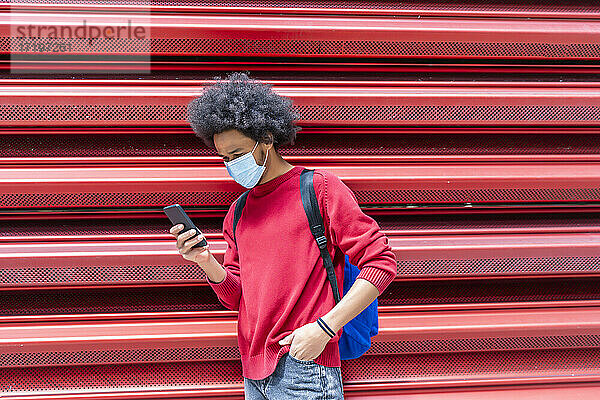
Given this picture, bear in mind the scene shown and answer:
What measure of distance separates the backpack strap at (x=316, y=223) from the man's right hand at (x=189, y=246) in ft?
1.32

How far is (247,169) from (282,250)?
31 cm

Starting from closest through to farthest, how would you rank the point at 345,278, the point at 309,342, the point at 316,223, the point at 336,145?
1. the point at 309,342
2. the point at 316,223
3. the point at 345,278
4. the point at 336,145

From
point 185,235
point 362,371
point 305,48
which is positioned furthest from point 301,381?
point 305,48

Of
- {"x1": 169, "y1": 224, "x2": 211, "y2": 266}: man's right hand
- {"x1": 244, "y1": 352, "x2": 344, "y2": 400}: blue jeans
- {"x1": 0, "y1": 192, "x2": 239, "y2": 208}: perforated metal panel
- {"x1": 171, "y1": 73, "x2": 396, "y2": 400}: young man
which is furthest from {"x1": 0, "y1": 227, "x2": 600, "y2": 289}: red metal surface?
{"x1": 244, "y1": 352, "x2": 344, "y2": 400}: blue jeans

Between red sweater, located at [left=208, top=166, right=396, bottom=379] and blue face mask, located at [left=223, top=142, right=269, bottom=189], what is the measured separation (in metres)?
0.05

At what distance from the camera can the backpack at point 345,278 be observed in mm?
1684

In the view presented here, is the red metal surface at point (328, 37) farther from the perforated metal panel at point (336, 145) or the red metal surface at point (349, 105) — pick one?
the perforated metal panel at point (336, 145)

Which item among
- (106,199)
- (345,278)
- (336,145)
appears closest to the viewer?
(345,278)

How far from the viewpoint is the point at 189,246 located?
5.62 feet

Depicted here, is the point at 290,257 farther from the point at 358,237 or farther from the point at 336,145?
the point at 336,145

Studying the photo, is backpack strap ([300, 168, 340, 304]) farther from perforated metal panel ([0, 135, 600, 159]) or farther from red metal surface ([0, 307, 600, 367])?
red metal surface ([0, 307, 600, 367])

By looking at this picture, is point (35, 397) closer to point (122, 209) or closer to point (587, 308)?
point (122, 209)

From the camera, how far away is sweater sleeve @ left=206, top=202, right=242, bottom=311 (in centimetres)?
186

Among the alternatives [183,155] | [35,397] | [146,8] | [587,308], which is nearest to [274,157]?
[183,155]
